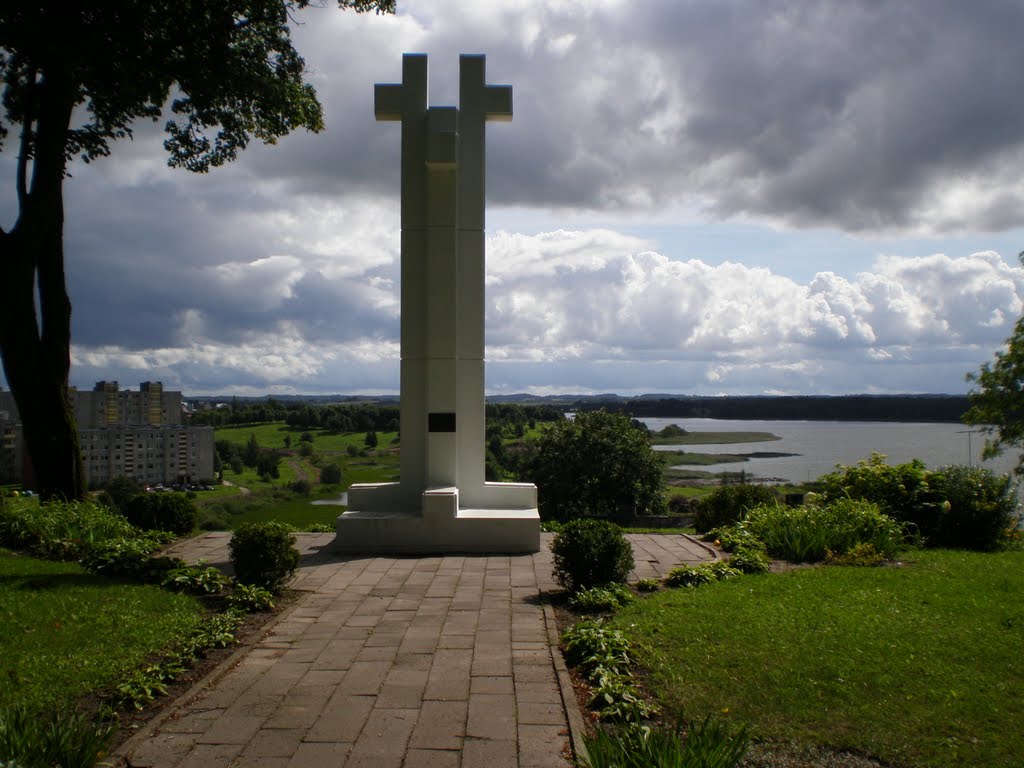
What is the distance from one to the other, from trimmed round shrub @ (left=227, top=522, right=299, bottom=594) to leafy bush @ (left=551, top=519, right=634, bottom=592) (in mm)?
2552

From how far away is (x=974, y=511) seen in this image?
10289 mm

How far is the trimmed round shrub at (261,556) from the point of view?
7250 millimetres

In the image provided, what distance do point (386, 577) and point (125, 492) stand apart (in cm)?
684

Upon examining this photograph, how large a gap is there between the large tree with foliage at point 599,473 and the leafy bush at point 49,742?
1482 cm

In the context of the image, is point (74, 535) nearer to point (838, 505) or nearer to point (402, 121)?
point (402, 121)

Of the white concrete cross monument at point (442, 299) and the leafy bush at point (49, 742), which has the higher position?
the white concrete cross monument at point (442, 299)

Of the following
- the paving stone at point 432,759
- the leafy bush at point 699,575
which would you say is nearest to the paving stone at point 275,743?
the paving stone at point 432,759

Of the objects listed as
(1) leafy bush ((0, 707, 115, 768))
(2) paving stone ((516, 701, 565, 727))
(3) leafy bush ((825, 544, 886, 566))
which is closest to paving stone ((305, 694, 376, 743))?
(2) paving stone ((516, 701, 565, 727))

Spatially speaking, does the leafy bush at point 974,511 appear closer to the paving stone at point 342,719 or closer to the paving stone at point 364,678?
the paving stone at point 364,678

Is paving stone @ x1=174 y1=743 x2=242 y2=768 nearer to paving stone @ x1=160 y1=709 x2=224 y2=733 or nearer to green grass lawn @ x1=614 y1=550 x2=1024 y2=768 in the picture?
paving stone @ x1=160 y1=709 x2=224 y2=733

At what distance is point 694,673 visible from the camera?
483 centimetres

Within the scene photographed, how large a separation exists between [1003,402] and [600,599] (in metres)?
24.1

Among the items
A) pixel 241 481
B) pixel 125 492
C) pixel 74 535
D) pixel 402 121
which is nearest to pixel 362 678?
pixel 74 535

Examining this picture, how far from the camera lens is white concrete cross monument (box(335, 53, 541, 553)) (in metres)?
10.3
